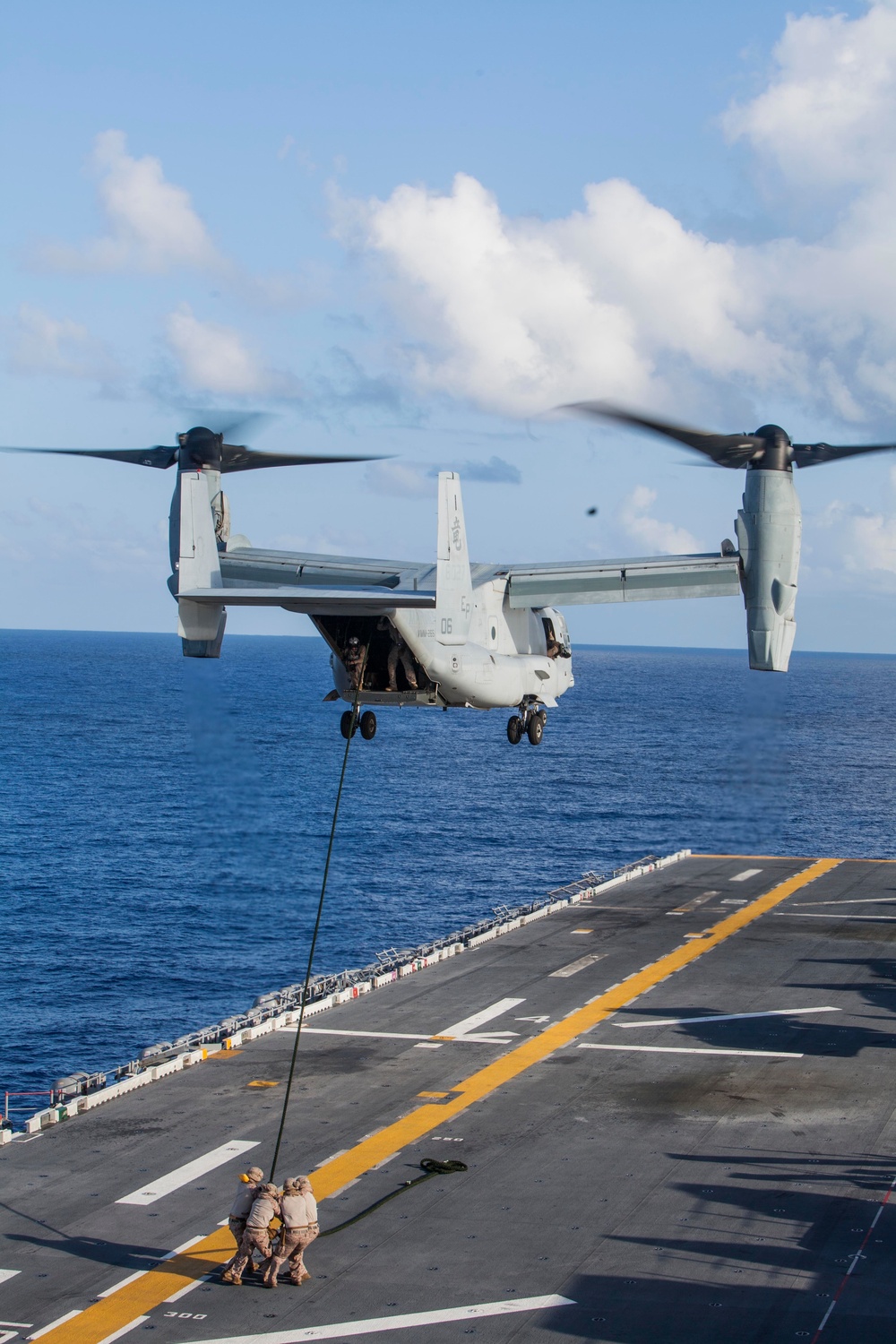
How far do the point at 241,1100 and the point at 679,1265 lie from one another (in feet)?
44.2

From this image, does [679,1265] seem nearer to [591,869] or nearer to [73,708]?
[591,869]

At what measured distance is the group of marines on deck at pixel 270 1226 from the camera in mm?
22844

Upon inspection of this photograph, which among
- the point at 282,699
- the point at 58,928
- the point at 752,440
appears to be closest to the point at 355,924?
the point at 58,928

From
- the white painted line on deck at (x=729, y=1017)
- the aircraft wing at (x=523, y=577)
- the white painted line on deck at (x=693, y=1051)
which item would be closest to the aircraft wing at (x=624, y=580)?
the aircraft wing at (x=523, y=577)

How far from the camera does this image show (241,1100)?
112 feet

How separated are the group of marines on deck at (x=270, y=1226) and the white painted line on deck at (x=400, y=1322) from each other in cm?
142

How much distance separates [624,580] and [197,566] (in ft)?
32.9

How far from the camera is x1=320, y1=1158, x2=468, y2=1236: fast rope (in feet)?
85.4

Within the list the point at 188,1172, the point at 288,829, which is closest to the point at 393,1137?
the point at 188,1172

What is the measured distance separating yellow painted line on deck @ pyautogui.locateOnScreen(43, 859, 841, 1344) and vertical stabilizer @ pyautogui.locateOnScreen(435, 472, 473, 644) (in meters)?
11.6

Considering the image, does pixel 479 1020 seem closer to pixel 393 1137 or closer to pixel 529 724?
pixel 393 1137

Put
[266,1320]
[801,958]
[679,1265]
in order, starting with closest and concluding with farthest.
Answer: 1. [266,1320]
2. [679,1265]
3. [801,958]

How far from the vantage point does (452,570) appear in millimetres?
27500

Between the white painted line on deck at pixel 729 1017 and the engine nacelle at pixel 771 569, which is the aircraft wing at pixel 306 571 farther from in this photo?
the white painted line on deck at pixel 729 1017
